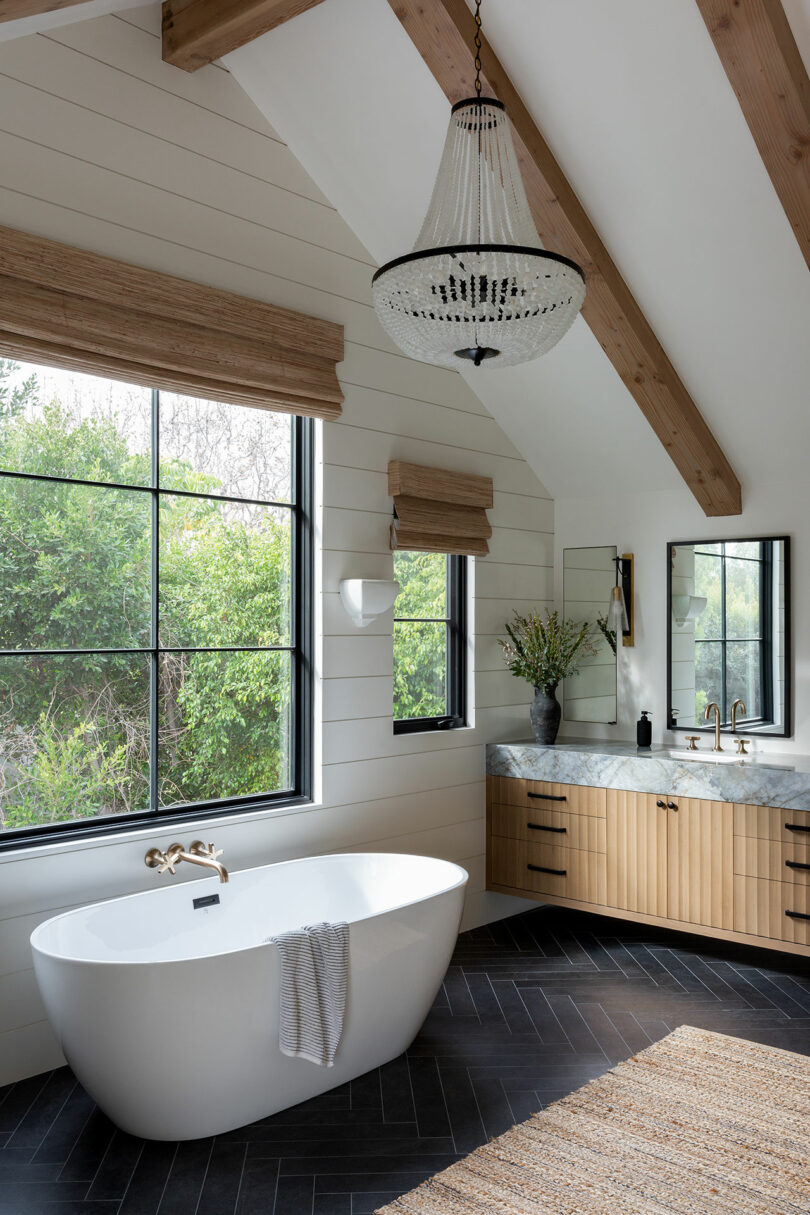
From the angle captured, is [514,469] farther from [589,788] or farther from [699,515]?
[589,788]

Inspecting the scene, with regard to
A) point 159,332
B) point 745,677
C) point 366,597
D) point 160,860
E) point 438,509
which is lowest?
point 160,860

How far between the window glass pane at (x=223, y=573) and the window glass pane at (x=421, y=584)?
647mm

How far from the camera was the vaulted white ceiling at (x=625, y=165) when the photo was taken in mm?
3252

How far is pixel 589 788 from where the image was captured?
15.4 ft

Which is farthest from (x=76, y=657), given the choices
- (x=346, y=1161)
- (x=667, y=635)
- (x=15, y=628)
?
(x=667, y=635)

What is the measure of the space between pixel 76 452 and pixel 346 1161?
2498 mm

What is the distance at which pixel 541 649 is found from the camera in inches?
199

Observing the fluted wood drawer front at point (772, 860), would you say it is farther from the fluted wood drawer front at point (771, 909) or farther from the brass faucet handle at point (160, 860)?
the brass faucet handle at point (160, 860)

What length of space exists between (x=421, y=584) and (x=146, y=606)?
1498mm

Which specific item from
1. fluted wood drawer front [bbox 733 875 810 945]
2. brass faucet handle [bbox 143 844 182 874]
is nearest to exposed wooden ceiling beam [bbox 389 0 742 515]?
fluted wood drawer front [bbox 733 875 810 945]

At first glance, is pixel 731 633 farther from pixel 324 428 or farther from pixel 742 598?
pixel 324 428

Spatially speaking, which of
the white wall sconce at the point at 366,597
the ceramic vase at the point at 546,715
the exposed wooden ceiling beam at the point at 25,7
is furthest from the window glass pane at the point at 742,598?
the exposed wooden ceiling beam at the point at 25,7

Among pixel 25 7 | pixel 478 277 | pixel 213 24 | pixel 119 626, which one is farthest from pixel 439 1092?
pixel 213 24

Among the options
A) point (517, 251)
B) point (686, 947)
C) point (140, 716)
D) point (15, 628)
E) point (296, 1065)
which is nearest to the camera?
point (517, 251)
